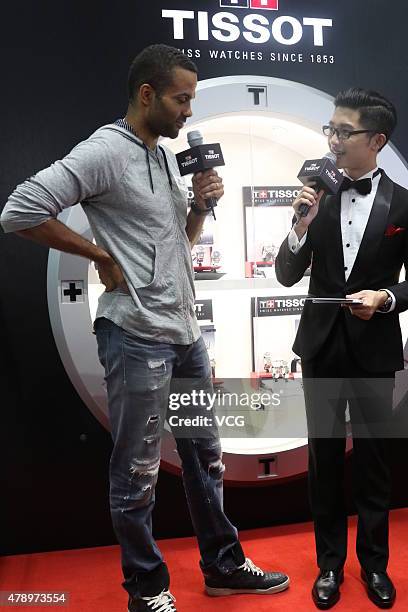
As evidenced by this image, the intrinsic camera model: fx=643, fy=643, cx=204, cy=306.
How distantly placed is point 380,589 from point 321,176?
1347mm

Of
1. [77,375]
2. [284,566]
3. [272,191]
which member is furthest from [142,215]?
[284,566]

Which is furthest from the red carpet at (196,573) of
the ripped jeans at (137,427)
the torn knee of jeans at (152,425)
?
the torn knee of jeans at (152,425)

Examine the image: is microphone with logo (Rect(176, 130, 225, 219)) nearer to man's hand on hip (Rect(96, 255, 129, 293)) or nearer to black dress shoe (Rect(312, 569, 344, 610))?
man's hand on hip (Rect(96, 255, 129, 293))

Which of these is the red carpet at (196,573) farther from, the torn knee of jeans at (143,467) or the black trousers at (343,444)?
the torn knee of jeans at (143,467)

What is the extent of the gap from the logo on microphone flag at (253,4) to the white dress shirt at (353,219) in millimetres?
850

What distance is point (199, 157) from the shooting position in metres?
1.92

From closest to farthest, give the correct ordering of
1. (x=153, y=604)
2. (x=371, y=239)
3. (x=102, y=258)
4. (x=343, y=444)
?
(x=102, y=258)
(x=153, y=604)
(x=371, y=239)
(x=343, y=444)

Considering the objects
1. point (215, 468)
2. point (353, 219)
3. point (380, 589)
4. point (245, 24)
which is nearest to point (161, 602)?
point (215, 468)

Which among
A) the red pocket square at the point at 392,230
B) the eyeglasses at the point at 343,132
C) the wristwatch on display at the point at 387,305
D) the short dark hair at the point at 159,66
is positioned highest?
the short dark hair at the point at 159,66

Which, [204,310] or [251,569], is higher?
[204,310]

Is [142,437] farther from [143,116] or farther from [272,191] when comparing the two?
[272,191]

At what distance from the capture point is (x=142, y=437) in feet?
6.30

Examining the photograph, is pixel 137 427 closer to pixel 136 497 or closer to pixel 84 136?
pixel 136 497

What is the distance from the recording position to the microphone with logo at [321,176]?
2.00m
